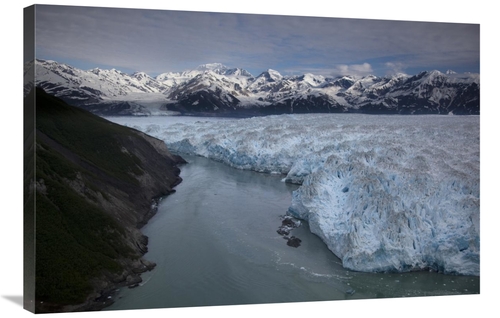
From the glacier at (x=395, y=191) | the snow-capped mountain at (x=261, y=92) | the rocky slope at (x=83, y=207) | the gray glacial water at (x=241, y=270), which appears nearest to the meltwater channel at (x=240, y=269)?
the gray glacial water at (x=241, y=270)

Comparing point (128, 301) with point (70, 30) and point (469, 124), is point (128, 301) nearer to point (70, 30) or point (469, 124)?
point (70, 30)

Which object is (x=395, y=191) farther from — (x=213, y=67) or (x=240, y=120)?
(x=240, y=120)

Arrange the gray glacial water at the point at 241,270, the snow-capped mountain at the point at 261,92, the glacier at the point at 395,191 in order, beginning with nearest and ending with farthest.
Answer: the gray glacial water at the point at 241,270
the snow-capped mountain at the point at 261,92
the glacier at the point at 395,191

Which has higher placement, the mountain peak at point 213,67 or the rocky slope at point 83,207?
the mountain peak at point 213,67

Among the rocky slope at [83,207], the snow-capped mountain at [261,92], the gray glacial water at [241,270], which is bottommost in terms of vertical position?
the gray glacial water at [241,270]

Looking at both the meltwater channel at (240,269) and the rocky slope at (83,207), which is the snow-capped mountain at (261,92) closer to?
the rocky slope at (83,207)

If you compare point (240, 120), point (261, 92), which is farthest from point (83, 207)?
point (240, 120)

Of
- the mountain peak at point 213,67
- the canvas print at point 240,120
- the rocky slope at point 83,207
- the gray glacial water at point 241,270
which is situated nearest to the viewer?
the rocky slope at point 83,207

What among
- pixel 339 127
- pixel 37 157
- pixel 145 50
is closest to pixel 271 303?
pixel 37 157

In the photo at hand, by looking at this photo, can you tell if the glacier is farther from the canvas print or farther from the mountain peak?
the mountain peak
